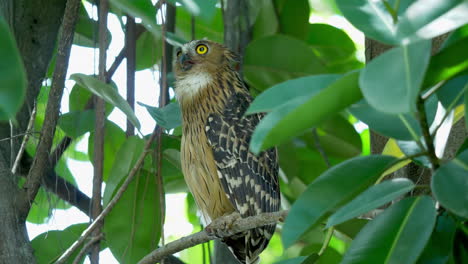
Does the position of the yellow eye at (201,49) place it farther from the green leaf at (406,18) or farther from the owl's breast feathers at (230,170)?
the green leaf at (406,18)

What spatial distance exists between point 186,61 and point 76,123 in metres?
0.73

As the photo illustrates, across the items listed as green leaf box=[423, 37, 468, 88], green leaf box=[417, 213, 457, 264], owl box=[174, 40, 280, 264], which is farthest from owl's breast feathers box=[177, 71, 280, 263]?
green leaf box=[423, 37, 468, 88]

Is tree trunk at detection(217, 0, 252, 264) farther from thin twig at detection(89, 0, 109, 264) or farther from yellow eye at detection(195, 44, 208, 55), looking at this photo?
thin twig at detection(89, 0, 109, 264)

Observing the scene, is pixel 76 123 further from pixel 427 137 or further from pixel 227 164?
pixel 427 137

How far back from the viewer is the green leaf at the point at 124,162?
Result: 2.45 m

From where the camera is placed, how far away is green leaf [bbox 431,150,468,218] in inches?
48.5

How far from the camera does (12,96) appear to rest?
2.86 feet

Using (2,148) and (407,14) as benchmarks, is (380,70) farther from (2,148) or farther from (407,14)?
(2,148)

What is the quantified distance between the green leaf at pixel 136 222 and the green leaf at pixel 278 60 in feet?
2.67

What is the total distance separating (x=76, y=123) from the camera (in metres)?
2.73

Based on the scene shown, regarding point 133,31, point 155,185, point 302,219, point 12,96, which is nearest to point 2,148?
point 155,185

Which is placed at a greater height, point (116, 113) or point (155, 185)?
point (116, 113)

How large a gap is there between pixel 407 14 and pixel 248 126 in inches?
74.0

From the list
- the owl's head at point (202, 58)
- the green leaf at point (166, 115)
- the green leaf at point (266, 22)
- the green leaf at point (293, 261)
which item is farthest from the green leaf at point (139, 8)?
the green leaf at point (266, 22)
